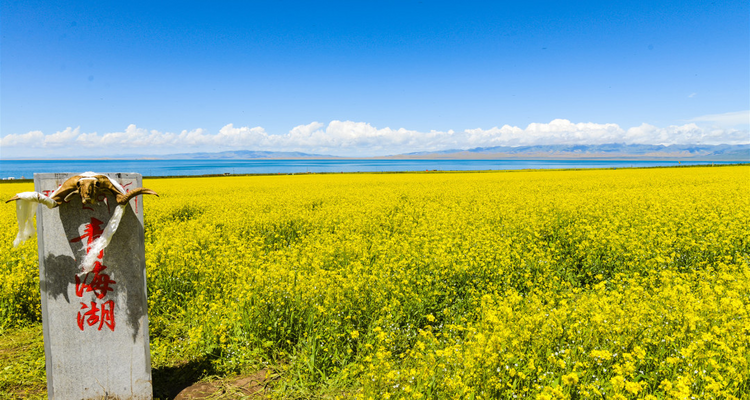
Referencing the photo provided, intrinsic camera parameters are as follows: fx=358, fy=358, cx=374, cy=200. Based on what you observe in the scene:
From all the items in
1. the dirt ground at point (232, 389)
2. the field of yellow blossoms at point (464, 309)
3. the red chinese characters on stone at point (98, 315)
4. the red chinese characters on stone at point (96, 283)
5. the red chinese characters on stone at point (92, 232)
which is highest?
the red chinese characters on stone at point (92, 232)

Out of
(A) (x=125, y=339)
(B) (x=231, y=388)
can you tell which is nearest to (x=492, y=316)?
(B) (x=231, y=388)

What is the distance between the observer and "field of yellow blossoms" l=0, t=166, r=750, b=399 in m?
3.25

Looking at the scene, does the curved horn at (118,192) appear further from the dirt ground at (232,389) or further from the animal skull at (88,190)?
the dirt ground at (232,389)

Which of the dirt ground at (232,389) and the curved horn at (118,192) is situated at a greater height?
the curved horn at (118,192)

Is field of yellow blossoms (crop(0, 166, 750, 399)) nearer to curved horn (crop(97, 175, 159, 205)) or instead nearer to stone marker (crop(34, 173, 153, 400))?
stone marker (crop(34, 173, 153, 400))

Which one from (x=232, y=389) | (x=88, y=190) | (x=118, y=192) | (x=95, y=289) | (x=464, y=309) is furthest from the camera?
(x=464, y=309)

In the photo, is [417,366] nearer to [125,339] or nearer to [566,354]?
[566,354]

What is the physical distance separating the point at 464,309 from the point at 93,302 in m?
4.74

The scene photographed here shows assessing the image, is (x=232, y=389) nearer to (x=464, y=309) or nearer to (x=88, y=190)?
(x=88, y=190)

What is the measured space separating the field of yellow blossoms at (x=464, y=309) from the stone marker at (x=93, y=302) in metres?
0.80

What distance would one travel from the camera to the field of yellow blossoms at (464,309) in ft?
10.7

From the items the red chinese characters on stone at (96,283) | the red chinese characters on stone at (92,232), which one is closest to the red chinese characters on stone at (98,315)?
the red chinese characters on stone at (96,283)

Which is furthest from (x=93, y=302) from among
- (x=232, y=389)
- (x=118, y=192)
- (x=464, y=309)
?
(x=464, y=309)

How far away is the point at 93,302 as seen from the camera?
3846mm
